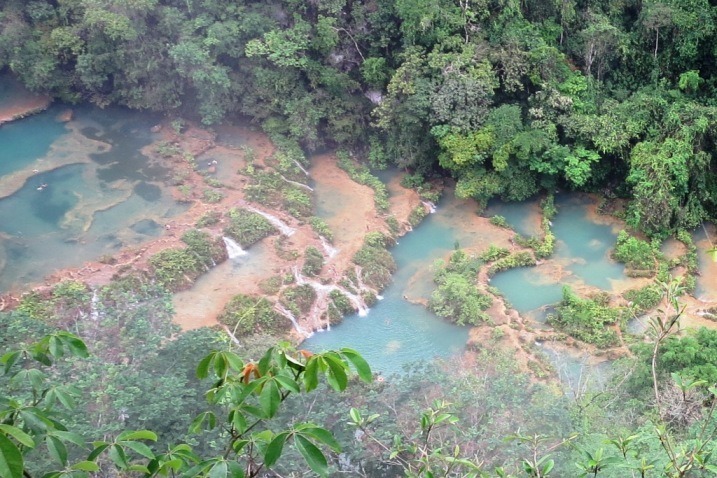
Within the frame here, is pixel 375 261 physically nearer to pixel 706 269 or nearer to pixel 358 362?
pixel 706 269

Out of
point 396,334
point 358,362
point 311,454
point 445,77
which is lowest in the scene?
point 396,334

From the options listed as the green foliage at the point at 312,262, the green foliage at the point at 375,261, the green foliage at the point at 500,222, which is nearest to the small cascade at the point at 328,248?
the green foliage at the point at 312,262

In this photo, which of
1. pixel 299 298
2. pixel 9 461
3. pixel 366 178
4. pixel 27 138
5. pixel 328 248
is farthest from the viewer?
pixel 27 138

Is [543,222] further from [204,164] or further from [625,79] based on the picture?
[204,164]

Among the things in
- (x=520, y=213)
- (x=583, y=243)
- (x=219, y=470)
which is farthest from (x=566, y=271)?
(x=219, y=470)

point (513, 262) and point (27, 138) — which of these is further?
point (27, 138)

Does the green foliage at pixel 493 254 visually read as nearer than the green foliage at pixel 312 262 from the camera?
No

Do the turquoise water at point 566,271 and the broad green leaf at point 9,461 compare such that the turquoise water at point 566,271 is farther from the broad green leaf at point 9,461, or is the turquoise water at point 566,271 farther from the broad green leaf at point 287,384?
the broad green leaf at point 9,461
